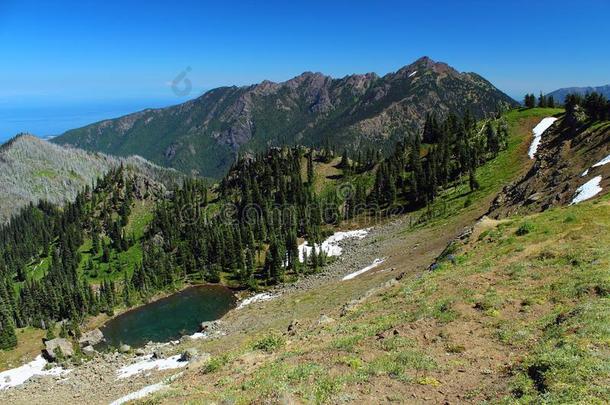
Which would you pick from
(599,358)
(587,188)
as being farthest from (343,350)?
(587,188)

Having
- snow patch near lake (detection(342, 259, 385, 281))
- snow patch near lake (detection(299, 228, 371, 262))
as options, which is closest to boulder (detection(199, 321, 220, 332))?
snow patch near lake (detection(342, 259, 385, 281))

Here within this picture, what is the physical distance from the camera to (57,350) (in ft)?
283

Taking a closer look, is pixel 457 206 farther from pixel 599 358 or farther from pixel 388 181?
pixel 599 358

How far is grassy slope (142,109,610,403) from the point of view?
59.1 ft

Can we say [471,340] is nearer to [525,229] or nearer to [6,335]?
[525,229]

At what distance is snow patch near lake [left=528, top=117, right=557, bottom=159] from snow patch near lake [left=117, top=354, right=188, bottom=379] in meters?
119

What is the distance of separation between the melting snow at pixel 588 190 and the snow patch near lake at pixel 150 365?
177 feet

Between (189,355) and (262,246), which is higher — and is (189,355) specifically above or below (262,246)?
above

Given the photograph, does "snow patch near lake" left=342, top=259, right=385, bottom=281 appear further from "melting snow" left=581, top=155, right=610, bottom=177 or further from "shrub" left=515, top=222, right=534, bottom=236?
"shrub" left=515, top=222, right=534, bottom=236

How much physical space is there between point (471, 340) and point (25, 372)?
86.9 meters

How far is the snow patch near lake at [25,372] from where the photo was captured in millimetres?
67125

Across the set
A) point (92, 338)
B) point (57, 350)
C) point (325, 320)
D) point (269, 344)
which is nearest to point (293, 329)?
point (325, 320)

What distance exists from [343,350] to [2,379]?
79518 millimetres

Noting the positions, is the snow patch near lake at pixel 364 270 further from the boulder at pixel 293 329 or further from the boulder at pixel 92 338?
the boulder at pixel 92 338
